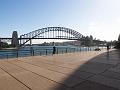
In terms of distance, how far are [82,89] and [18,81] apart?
3.14 metres

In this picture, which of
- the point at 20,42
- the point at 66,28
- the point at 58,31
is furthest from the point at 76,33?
the point at 20,42

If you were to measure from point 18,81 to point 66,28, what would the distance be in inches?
5165

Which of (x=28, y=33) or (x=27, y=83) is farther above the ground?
(x=28, y=33)

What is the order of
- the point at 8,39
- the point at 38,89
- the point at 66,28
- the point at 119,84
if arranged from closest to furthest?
the point at 38,89
the point at 119,84
the point at 8,39
the point at 66,28

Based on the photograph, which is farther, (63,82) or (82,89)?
(63,82)

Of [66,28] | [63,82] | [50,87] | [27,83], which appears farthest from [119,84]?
[66,28]

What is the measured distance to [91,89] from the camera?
593cm

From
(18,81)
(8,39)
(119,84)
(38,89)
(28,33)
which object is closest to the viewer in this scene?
(38,89)

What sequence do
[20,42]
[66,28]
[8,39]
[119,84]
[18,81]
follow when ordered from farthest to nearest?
[66,28], [8,39], [20,42], [18,81], [119,84]

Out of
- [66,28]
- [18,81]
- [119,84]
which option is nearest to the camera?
[119,84]

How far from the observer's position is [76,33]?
139m

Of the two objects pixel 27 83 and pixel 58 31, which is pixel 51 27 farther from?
pixel 27 83

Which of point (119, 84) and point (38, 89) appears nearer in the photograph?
point (38, 89)

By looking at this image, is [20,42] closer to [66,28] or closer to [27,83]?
[66,28]
